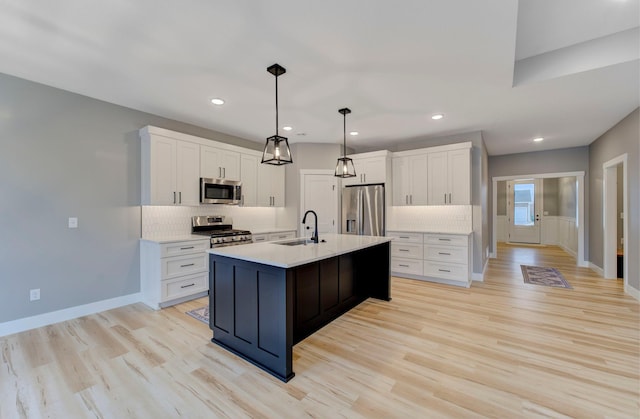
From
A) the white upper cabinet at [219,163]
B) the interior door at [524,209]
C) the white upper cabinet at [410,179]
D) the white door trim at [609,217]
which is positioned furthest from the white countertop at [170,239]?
the interior door at [524,209]

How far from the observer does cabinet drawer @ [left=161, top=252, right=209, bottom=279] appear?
3.57 m

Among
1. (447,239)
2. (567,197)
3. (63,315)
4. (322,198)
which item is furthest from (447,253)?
(567,197)

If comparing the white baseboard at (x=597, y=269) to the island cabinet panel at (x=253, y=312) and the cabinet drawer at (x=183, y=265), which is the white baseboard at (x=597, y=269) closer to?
the island cabinet panel at (x=253, y=312)

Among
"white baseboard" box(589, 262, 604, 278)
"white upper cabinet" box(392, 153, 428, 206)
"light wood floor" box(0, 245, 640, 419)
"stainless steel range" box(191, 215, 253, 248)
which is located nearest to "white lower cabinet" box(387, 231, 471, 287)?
"white upper cabinet" box(392, 153, 428, 206)

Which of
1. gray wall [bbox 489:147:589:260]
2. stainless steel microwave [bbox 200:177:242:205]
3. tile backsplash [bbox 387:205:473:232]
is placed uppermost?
gray wall [bbox 489:147:589:260]

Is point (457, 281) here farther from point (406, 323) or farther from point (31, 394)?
point (31, 394)

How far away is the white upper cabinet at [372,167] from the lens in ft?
17.4

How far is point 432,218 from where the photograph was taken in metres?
5.37

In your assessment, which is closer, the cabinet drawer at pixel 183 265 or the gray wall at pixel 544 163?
the cabinet drawer at pixel 183 265

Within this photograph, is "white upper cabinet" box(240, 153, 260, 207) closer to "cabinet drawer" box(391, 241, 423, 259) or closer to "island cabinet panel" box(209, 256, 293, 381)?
"island cabinet panel" box(209, 256, 293, 381)

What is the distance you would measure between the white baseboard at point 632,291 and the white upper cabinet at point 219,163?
6242mm

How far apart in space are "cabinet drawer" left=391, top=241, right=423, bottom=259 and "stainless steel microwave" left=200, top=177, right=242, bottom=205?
2.99m

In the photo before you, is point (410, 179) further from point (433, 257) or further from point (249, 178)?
point (249, 178)

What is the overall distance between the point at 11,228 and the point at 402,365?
163 inches
